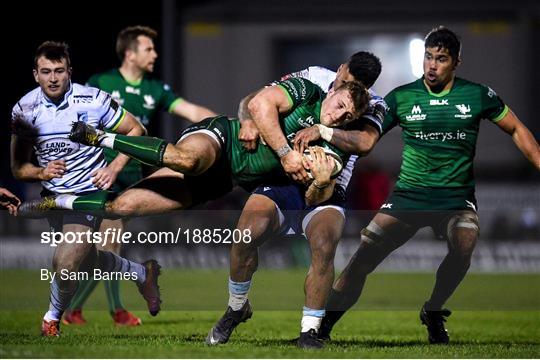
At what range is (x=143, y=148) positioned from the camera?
11.4m

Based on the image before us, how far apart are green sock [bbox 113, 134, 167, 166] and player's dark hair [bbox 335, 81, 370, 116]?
56.8 inches

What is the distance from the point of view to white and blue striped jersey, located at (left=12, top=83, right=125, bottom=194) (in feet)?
39.9

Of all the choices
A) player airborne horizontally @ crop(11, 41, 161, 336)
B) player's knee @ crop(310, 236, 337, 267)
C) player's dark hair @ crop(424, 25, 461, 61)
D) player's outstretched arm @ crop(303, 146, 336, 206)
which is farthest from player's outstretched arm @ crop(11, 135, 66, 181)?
player's dark hair @ crop(424, 25, 461, 61)

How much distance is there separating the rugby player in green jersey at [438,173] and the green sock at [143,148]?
179 cm

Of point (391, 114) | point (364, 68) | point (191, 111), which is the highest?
point (364, 68)

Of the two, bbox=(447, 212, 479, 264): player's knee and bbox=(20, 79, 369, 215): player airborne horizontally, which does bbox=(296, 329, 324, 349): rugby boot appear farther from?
bbox=(447, 212, 479, 264): player's knee

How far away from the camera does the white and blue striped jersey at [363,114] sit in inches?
462

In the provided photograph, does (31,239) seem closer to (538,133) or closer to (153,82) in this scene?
(153,82)

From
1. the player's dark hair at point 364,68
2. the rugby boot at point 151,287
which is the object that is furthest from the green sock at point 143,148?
the player's dark hair at point 364,68

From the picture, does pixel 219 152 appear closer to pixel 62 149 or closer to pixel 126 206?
pixel 126 206

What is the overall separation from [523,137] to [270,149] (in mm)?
1998

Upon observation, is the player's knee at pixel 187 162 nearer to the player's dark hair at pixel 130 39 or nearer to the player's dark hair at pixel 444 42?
the player's dark hair at pixel 444 42

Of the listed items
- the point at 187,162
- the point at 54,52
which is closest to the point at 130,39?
the point at 54,52

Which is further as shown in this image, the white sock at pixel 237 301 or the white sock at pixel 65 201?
the white sock at pixel 65 201
